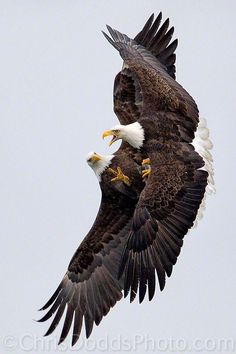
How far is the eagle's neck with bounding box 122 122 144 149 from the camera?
55.1 ft

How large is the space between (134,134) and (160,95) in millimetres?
568

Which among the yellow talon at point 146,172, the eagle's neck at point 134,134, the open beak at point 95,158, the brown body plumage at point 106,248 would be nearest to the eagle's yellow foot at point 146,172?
the yellow talon at point 146,172

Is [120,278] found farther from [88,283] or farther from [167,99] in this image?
[167,99]

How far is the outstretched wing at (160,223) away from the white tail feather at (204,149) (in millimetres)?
1007

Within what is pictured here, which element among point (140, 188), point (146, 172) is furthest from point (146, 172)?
point (140, 188)

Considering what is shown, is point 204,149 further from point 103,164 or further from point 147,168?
point 103,164

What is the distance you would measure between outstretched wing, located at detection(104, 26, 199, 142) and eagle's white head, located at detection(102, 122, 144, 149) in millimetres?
205

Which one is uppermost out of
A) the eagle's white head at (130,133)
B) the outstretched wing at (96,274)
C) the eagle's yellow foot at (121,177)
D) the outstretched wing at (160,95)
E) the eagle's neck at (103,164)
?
the outstretched wing at (160,95)

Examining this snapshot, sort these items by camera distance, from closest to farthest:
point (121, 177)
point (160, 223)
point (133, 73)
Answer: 1. point (160, 223)
2. point (121, 177)
3. point (133, 73)

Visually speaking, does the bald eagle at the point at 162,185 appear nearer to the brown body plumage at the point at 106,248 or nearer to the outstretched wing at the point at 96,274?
the brown body plumage at the point at 106,248

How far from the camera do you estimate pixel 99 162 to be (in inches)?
676

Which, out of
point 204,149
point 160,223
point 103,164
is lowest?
point 160,223

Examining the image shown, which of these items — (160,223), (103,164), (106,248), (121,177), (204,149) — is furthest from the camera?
(106,248)

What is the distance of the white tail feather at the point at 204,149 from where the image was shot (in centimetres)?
1720
